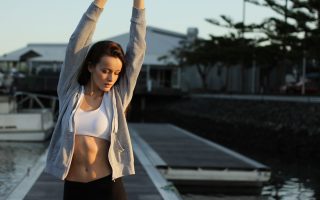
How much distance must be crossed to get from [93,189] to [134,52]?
68 centimetres

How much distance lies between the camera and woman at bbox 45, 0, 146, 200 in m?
3.11

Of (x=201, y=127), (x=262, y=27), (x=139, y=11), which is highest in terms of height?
(x=262, y=27)

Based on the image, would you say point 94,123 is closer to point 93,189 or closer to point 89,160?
point 89,160

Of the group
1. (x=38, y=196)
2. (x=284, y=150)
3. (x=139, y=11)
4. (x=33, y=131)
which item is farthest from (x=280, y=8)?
(x=139, y=11)

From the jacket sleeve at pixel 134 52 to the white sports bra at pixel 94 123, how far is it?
0.16 meters

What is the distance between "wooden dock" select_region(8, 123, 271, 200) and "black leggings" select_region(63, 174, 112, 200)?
17.0 feet

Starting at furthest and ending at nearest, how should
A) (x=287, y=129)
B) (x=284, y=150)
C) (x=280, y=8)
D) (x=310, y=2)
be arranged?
(x=280, y=8) → (x=310, y=2) → (x=287, y=129) → (x=284, y=150)

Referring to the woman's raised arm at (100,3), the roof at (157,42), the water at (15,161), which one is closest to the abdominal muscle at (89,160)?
the woman's raised arm at (100,3)

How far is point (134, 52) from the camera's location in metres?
3.26

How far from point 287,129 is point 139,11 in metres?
24.9

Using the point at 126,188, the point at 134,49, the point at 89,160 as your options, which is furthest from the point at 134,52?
the point at 126,188

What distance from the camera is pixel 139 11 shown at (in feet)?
10.6

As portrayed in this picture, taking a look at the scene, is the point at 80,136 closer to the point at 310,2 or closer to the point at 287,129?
the point at 287,129

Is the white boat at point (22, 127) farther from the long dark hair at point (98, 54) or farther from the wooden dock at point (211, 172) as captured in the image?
the long dark hair at point (98, 54)
